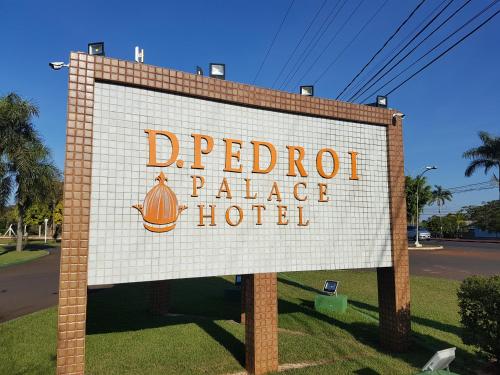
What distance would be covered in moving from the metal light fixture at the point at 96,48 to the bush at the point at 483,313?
28.4ft

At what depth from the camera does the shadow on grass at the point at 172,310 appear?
10703 millimetres

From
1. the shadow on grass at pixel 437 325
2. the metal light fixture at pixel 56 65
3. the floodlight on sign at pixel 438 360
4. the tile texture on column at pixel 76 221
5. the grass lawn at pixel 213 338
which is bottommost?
the shadow on grass at pixel 437 325

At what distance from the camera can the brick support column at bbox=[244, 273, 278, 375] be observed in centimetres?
791

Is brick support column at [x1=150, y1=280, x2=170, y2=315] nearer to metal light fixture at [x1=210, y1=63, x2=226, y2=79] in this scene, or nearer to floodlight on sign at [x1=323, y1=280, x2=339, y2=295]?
floodlight on sign at [x1=323, y1=280, x2=339, y2=295]

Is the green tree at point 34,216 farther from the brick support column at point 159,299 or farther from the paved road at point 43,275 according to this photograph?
the brick support column at point 159,299

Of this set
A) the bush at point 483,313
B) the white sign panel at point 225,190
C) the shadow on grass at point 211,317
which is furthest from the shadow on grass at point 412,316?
the white sign panel at point 225,190

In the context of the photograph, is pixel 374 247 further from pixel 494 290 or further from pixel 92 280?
pixel 92 280

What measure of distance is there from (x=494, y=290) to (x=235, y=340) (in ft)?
19.6

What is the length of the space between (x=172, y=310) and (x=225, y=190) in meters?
7.41

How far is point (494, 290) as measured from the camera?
7.80m


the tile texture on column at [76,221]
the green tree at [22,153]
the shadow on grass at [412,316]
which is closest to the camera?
the tile texture on column at [76,221]

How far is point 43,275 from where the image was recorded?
21.7 metres

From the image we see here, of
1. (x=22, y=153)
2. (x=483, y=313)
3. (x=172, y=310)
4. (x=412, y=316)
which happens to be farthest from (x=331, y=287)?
(x=22, y=153)

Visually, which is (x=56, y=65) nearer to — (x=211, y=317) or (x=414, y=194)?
(x=211, y=317)
